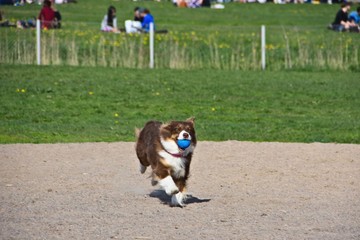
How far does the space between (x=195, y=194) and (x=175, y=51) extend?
19.2 m

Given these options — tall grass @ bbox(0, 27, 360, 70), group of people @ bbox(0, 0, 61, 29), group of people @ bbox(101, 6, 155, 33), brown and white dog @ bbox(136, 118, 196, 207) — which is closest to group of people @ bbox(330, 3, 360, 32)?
tall grass @ bbox(0, 27, 360, 70)

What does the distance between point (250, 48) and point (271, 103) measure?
1063 centimetres

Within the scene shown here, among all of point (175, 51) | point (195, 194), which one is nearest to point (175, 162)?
point (195, 194)

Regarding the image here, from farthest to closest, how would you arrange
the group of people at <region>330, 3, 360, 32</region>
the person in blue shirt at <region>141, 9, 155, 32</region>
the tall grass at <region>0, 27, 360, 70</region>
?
the group of people at <region>330, 3, 360, 32</region> < the person in blue shirt at <region>141, 9, 155, 32</region> < the tall grass at <region>0, 27, 360, 70</region>

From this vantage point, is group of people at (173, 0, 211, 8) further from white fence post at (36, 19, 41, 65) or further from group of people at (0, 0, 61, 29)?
white fence post at (36, 19, 41, 65)

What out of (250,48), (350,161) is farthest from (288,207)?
(250,48)

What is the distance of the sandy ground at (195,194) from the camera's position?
9727 millimetres

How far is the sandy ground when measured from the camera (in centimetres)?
973

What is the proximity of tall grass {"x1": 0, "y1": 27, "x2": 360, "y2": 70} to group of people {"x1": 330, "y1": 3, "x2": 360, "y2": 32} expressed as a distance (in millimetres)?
1940

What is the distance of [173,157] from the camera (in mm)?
11195

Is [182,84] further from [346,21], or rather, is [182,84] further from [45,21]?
[346,21]

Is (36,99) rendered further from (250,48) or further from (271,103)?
(250,48)

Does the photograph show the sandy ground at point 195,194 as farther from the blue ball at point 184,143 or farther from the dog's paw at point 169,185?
the blue ball at point 184,143

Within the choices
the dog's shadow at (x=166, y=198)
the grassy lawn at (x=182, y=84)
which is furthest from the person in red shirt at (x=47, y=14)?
the dog's shadow at (x=166, y=198)
